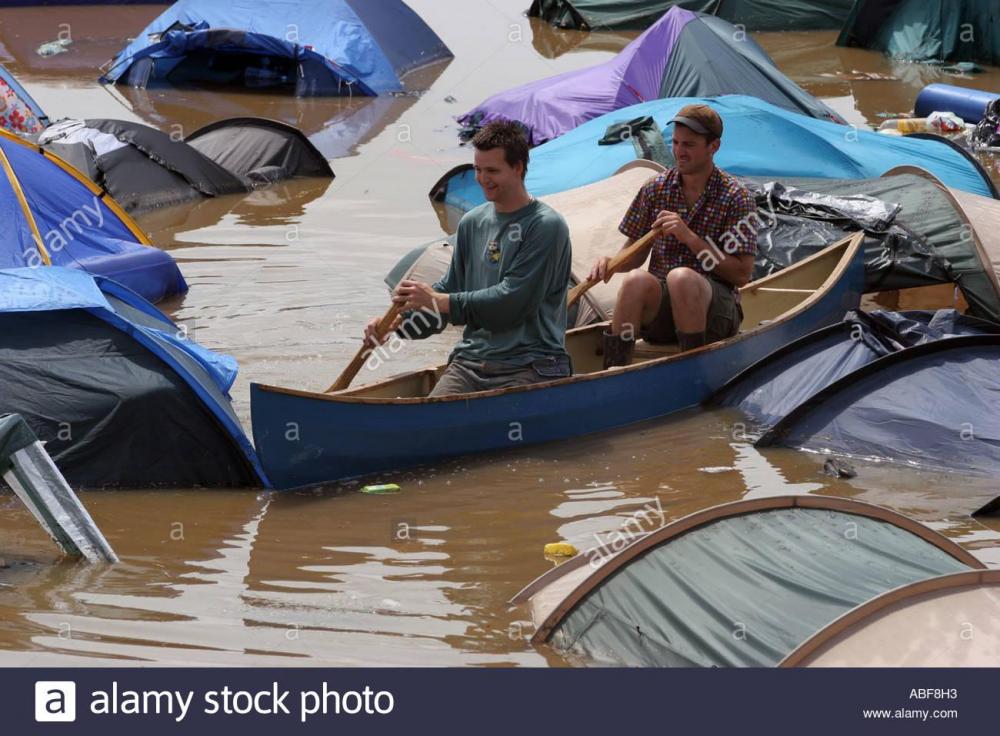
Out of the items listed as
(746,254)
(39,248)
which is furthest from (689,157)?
(39,248)

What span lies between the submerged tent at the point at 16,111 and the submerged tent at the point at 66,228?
3.77m

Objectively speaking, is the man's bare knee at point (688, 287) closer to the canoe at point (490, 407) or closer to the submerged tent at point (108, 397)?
the canoe at point (490, 407)

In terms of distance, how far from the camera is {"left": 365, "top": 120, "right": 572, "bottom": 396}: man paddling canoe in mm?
7215

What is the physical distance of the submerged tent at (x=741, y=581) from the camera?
4949 mm

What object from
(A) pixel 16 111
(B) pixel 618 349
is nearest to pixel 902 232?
(B) pixel 618 349

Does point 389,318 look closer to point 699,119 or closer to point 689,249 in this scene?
point 689,249

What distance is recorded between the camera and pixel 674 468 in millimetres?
7914

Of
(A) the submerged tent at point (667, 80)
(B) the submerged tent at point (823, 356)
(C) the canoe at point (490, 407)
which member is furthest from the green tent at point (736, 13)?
(B) the submerged tent at point (823, 356)

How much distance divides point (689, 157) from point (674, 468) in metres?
1.75

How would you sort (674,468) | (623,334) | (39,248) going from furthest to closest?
(39,248)
(623,334)
(674,468)

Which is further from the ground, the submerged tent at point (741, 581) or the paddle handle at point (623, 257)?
the paddle handle at point (623, 257)

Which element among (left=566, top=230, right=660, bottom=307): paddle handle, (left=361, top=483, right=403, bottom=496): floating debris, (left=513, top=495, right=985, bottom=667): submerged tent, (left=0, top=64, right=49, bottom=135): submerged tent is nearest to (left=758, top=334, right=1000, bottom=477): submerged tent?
(left=566, top=230, right=660, bottom=307): paddle handle

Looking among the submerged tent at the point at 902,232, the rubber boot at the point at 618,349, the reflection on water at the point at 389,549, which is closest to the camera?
the reflection on water at the point at 389,549
